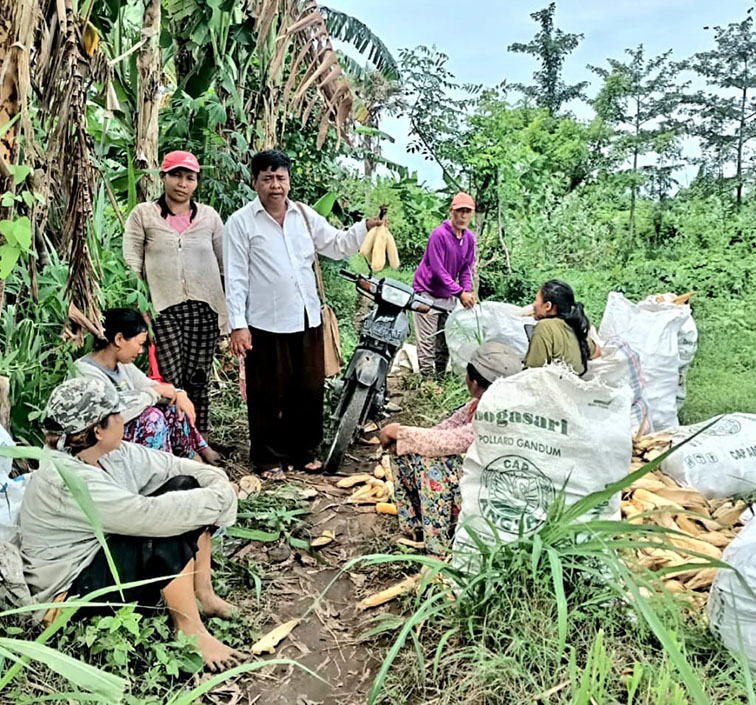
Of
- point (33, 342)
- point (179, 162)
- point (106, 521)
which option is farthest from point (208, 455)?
point (106, 521)

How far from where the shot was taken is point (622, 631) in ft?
7.32

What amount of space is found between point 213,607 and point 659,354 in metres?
3.03

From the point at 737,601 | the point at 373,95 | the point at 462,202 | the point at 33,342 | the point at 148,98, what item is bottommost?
the point at 737,601

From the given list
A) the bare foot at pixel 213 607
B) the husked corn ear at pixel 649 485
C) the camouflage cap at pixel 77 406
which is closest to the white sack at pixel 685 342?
the husked corn ear at pixel 649 485

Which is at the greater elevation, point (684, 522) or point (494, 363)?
point (494, 363)

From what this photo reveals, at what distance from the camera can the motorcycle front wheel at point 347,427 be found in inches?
156

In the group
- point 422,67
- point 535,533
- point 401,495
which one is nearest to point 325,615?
point 401,495

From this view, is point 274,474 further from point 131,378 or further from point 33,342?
point 33,342

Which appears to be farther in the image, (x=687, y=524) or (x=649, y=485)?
(x=649, y=485)

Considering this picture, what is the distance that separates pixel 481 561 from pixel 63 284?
1846 mm

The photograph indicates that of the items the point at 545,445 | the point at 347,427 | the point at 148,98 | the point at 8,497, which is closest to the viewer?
the point at 8,497

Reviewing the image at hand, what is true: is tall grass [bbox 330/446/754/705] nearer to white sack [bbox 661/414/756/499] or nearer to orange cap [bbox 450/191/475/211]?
white sack [bbox 661/414/756/499]

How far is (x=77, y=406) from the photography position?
6.82 ft

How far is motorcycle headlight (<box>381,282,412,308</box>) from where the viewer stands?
4207mm
